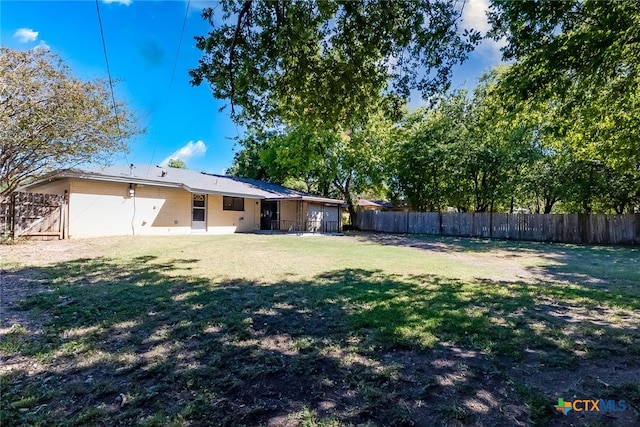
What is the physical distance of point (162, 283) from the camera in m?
5.58

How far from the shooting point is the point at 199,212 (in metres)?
16.5

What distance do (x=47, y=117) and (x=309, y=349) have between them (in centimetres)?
1101

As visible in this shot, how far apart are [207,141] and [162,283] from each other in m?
16.0

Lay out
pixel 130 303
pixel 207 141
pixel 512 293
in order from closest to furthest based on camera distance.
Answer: pixel 130 303 < pixel 512 293 < pixel 207 141

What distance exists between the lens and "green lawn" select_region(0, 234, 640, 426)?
7.23ft

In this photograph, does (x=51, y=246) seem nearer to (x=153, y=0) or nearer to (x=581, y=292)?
(x=153, y=0)

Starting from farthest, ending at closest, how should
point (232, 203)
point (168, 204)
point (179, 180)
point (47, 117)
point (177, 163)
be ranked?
point (177, 163)
point (232, 203)
point (179, 180)
point (168, 204)
point (47, 117)

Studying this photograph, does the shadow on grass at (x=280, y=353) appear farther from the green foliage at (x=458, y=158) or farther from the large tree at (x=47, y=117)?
the green foliage at (x=458, y=158)

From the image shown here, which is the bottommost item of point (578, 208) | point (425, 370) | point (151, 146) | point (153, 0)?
point (425, 370)

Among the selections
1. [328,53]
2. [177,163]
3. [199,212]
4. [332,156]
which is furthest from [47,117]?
[177,163]

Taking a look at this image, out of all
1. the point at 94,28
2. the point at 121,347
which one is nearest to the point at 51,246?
the point at 94,28

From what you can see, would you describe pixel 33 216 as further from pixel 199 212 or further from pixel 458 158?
pixel 458 158

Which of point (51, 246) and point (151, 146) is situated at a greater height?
point (151, 146)

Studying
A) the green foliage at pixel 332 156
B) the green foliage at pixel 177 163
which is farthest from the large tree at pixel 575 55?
the green foliage at pixel 177 163
